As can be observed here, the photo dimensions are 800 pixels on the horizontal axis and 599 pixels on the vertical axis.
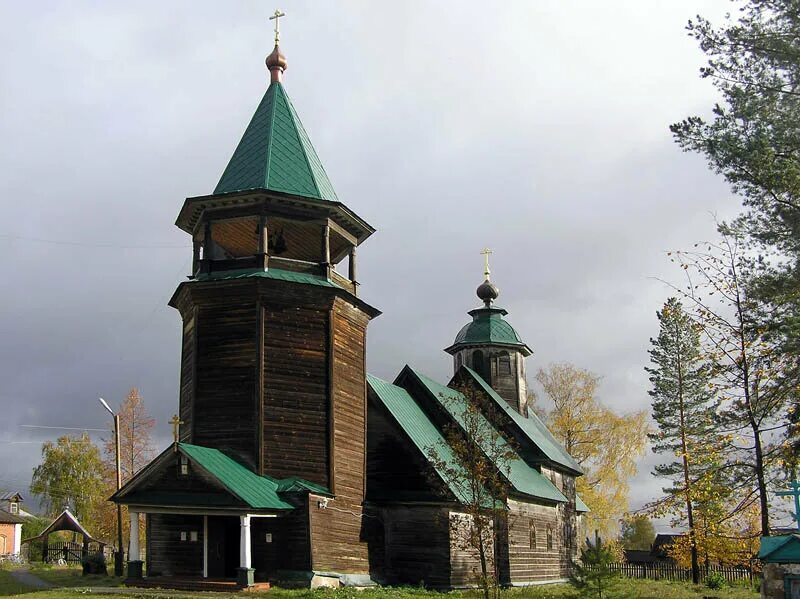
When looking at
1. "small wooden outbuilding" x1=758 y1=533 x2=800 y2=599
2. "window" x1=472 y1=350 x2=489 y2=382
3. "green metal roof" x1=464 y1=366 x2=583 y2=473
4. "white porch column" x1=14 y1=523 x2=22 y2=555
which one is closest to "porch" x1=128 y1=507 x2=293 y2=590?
"small wooden outbuilding" x1=758 y1=533 x2=800 y2=599

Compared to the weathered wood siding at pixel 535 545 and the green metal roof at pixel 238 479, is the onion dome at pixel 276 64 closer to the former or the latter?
the green metal roof at pixel 238 479

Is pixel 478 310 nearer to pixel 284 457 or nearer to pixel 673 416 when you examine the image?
pixel 673 416

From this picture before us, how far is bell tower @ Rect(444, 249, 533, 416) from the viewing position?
1785 inches

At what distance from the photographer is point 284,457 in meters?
24.1

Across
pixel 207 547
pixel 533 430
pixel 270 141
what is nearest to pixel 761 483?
pixel 207 547

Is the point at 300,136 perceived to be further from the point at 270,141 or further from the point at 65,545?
the point at 65,545

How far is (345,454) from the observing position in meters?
25.6

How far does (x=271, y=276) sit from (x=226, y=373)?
3.04m

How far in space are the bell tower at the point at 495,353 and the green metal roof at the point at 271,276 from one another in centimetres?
2128

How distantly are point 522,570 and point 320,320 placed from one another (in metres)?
13.7

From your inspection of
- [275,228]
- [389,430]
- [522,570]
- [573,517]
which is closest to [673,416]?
[573,517]

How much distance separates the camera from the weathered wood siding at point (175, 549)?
2314cm

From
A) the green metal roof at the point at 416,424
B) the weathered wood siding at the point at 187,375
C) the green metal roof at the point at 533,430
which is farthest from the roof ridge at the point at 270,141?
the green metal roof at the point at 533,430

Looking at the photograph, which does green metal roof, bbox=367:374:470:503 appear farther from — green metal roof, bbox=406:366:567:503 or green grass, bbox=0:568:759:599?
green grass, bbox=0:568:759:599
